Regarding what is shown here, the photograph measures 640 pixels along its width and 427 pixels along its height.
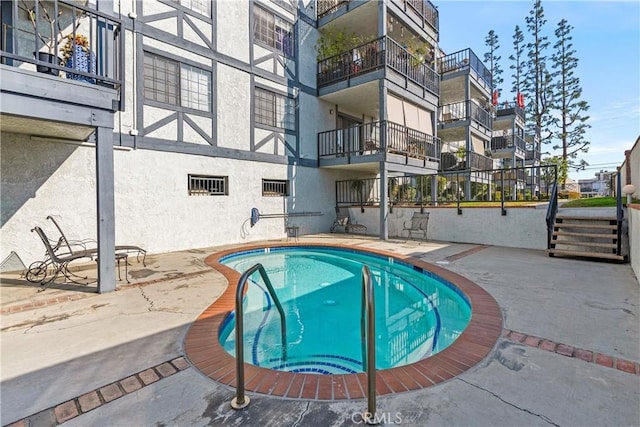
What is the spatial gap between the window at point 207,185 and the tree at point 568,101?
90.1 feet

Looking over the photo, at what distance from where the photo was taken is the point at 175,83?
8445 mm

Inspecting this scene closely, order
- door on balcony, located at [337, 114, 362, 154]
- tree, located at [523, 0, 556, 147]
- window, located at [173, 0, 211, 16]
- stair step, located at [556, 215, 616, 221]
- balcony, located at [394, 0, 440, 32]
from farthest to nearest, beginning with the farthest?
tree, located at [523, 0, 556, 147], door on balcony, located at [337, 114, 362, 154], balcony, located at [394, 0, 440, 32], window, located at [173, 0, 211, 16], stair step, located at [556, 215, 616, 221]

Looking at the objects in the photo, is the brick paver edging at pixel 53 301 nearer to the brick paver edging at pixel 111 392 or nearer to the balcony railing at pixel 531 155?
the brick paver edging at pixel 111 392

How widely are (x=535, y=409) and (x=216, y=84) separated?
33.7 feet

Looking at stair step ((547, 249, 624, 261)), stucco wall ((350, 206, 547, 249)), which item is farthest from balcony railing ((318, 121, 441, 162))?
stair step ((547, 249, 624, 261))

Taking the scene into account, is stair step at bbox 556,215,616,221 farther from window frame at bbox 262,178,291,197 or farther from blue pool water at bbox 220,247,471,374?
window frame at bbox 262,178,291,197

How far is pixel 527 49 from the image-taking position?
25969mm

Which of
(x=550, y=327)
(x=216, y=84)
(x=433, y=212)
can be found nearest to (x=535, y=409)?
(x=550, y=327)

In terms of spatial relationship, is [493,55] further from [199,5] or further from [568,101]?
[199,5]

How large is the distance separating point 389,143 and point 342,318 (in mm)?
7983

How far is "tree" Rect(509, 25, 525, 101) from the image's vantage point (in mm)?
26445

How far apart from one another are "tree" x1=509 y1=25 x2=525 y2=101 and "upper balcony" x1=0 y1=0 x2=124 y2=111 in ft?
106

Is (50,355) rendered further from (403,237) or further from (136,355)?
(403,237)

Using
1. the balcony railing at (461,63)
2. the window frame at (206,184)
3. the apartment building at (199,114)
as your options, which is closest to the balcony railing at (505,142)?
the balcony railing at (461,63)
